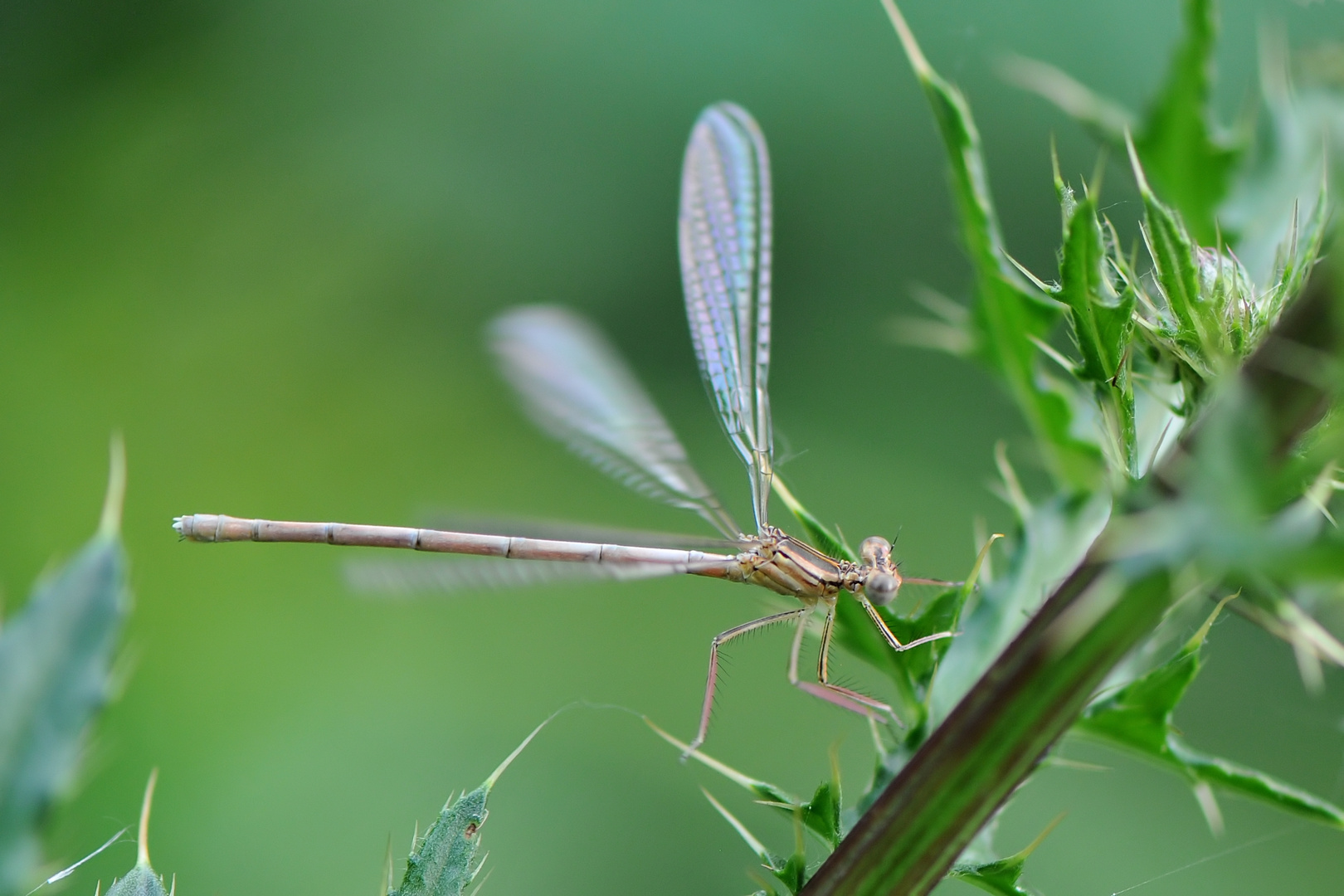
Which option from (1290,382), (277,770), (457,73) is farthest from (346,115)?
(1290,382)

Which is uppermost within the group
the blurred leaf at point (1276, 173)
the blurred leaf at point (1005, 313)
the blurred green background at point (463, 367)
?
the blurred leaf at point (1276, 173)

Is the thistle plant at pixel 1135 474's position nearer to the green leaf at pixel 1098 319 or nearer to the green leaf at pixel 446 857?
the green leaf at pixel 1098 319

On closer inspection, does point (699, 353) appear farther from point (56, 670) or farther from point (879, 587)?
point (56, 670)

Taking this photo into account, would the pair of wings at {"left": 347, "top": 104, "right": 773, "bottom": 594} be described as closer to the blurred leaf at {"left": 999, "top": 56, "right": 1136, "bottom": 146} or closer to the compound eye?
the compound eye

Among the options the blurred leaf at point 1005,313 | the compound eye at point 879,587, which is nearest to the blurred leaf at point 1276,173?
the blurred leaf at point 1005,313

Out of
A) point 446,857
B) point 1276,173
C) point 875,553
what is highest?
point 1276,173

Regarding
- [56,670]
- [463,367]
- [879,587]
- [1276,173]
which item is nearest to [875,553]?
[879,587]
